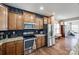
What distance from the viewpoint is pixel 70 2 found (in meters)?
1.80

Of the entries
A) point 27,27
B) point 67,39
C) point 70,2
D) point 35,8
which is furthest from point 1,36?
point 70,2

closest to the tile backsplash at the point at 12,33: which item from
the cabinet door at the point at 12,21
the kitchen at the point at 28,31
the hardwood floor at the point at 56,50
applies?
the kitchen at the point at 28,31

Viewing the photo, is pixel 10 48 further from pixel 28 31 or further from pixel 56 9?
pixel 56 9

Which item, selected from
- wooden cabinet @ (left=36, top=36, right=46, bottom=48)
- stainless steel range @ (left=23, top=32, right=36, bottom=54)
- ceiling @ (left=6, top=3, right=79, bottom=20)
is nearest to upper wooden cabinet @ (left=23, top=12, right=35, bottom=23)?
ceiling @ (left=6, top=3, right=79, bottom=20)

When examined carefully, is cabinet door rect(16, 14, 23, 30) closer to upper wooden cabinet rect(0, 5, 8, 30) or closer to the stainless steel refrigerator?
upper wooden cabinet rect(0, 5, 8, 30)

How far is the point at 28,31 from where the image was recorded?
213 centimetres

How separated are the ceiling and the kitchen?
9 cm

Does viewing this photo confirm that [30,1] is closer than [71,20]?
Yes

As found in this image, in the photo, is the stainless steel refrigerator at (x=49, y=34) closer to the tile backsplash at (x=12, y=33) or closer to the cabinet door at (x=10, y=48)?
the tile backsplash at (x=12, y=33)

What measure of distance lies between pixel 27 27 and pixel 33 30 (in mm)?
133

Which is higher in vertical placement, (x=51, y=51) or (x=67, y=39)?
(x=67, y=39)

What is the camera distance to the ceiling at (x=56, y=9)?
185 cm

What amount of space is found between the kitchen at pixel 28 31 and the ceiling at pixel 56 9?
0.09 meters

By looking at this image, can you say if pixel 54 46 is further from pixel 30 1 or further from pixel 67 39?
pixel 30 1
